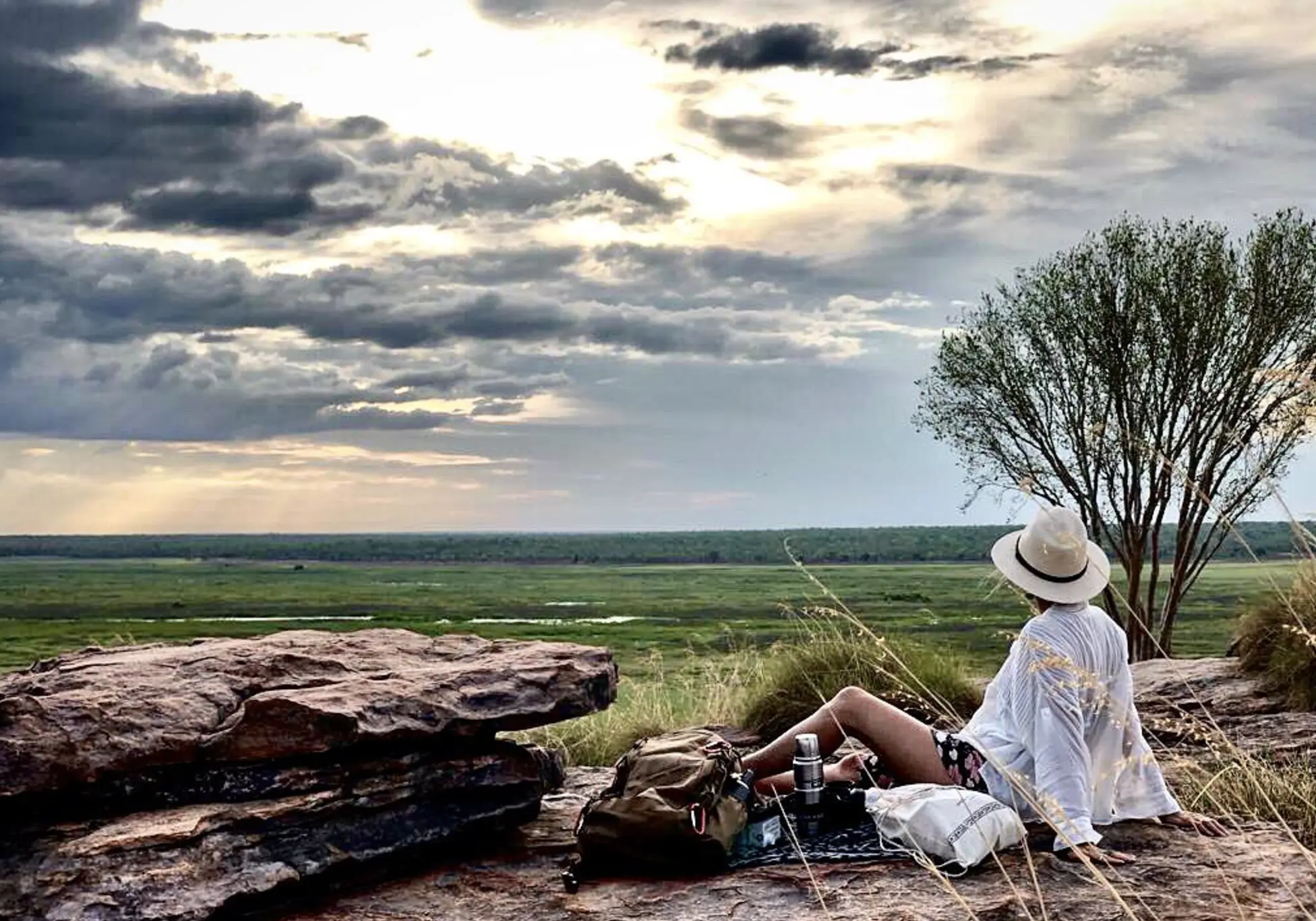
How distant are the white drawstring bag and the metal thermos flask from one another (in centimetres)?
35

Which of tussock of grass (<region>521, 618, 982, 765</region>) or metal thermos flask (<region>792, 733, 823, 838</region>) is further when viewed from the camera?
tussock of grass (<region>521, 618, 982, 765</region>)

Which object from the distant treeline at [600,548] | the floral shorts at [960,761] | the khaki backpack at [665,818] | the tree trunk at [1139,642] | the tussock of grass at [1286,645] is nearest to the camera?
the khaki backpack at [665,818]

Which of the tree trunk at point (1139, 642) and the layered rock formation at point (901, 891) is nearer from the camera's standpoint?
the layered rock formation at point (901, 891)

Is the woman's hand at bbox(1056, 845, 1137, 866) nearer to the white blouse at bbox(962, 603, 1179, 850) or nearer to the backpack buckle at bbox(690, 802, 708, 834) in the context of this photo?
the white blouse at bbox(962, 603, 1179, 850)

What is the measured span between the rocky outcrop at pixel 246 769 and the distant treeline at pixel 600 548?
95.1 metres

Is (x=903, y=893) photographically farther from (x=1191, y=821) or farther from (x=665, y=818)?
(x=1191, y=821)

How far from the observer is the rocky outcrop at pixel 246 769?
5566 millimetres

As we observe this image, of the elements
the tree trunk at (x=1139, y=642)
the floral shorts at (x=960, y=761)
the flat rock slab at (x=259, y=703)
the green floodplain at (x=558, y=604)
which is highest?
the flat rock slab at (x=259, y=703)

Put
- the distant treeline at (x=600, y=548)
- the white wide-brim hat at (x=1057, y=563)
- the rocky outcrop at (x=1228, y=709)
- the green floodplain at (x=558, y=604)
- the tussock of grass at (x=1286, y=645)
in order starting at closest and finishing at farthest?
the white wide-brim hat at (x=1057, y=563), the rocky outcrop at (x=1228, y=709), the tussock of grass at (x=1286, y=645), the green floodplain at (x=558, y=604), the distant treeline at (x=600, y=548)

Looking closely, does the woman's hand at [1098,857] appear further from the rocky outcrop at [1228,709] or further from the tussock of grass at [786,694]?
the tussock of grass at [786,694]

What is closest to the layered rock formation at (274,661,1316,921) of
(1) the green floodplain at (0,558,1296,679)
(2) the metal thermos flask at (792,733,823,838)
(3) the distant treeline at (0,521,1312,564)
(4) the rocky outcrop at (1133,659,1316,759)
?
(2) the metal thermos flask at (792,733,823,838)

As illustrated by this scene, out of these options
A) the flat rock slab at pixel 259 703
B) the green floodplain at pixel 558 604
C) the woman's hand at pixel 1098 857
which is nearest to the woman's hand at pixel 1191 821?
the woman's hand at pixel 1098 857

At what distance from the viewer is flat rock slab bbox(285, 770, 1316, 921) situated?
5.37 meters

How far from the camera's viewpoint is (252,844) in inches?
229
